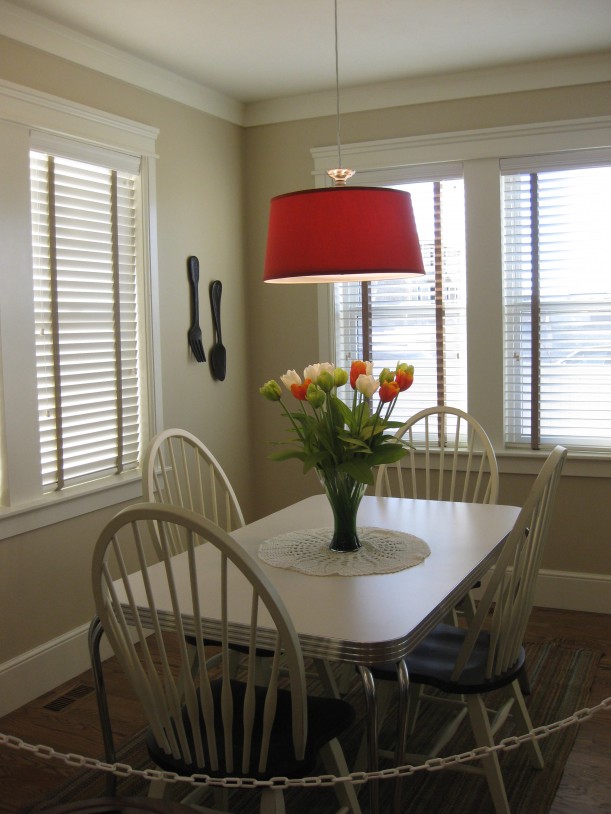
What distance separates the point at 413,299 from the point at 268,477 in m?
1.26

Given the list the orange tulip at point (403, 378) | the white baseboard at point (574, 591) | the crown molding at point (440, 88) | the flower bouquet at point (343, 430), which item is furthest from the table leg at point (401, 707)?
the crown molding at point (440, 88)

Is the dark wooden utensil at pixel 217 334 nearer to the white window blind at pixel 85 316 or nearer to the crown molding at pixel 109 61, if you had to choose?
the white window blind at pixel 85 316

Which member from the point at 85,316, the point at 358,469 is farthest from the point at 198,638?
the point at 85,316

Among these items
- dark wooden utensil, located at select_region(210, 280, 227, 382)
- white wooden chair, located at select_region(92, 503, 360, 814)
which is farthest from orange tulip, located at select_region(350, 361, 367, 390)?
dark wooden utensil, located at select_region(210, 280, 227, 382)

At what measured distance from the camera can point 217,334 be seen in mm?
4312

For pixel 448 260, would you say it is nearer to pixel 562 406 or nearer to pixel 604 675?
pixel 562 406

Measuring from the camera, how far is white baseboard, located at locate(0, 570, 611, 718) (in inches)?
123

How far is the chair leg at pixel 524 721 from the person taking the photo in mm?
2572

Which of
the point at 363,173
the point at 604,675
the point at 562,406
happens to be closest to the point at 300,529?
the point at 604,675

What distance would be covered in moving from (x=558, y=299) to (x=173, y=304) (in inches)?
71.5

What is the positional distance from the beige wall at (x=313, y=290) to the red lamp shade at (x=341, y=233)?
2147 mm

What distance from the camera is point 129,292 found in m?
3.74

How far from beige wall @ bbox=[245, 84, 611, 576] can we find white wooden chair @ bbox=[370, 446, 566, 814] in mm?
1784

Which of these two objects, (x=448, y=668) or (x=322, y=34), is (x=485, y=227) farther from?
(x=448, y=668)
